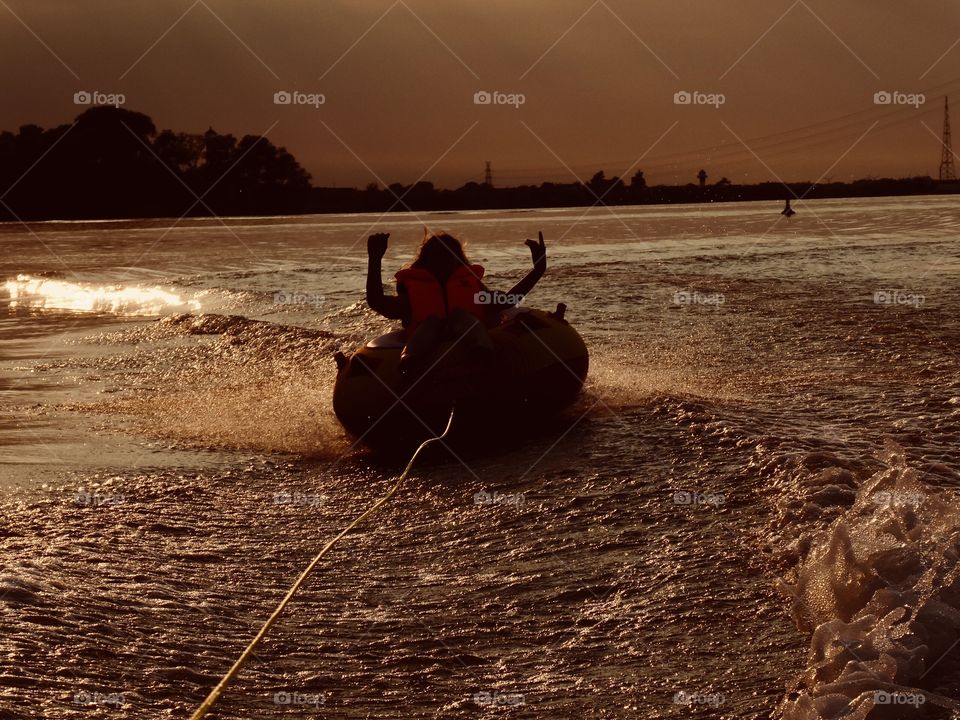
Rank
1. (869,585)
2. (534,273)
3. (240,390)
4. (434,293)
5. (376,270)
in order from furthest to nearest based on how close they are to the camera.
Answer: (240,390)
(534,273)
(434,293)
(376,270)
(869,585)

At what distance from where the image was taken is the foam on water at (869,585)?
4219 mm

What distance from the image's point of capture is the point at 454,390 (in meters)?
8.38

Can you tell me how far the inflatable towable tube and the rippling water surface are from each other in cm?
27

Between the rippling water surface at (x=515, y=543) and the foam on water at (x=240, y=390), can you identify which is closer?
the rippling water surface at (x=515, y=543)

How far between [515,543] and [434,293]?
2966mm

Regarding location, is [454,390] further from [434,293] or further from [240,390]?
[240,390]

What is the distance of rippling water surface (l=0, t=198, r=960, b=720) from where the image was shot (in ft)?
14.4

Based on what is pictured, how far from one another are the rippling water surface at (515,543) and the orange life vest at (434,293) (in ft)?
3.90

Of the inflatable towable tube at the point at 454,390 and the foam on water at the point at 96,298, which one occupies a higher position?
the foam on water at the point at 96,298

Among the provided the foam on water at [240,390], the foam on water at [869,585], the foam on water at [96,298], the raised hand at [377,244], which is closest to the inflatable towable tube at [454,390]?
the foam on water at [240,390]

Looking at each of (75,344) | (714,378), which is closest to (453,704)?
(714,378)

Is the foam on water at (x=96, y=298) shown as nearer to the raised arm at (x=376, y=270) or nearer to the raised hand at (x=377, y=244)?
the raised arm at (x=376, y=270)

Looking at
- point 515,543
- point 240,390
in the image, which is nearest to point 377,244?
point 515,543

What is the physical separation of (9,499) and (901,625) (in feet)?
17.6
